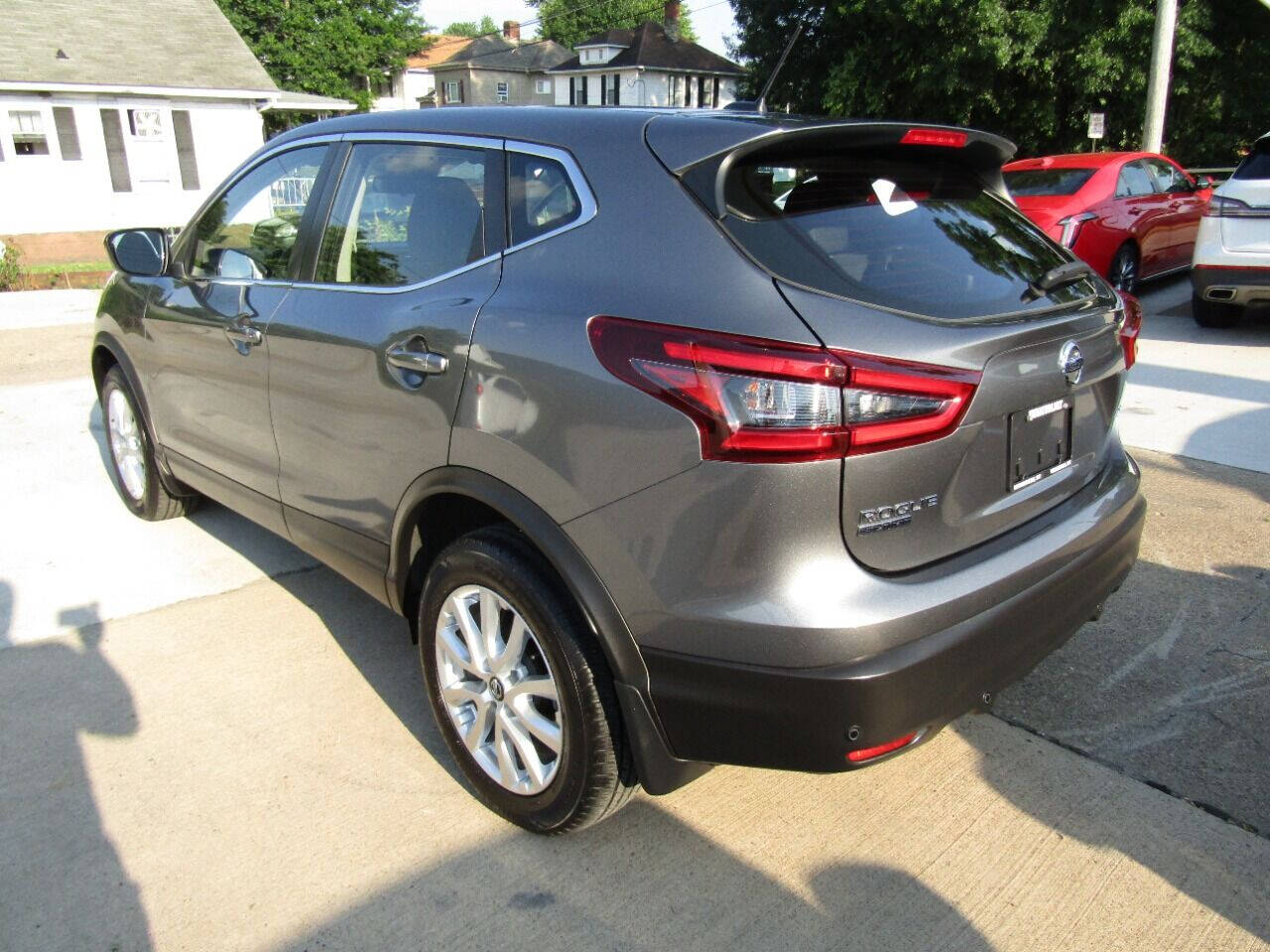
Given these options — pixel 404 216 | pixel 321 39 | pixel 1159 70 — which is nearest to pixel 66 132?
pixel 1159 70

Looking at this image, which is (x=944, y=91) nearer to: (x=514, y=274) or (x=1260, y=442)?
(x=1260, y=442)

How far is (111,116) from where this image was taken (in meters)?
23.2

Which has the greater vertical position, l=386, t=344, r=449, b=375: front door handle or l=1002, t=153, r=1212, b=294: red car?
l=386, t=344, r=449, b=375: front door handle

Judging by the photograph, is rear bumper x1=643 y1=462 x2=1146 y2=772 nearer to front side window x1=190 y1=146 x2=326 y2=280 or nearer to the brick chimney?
front side window x1=190 y1=146 x2=326 y2=280

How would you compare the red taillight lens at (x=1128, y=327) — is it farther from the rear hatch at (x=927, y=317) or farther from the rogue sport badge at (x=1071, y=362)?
the rogue sport badge at (x=1071, y=362)

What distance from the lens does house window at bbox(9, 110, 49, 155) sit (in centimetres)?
2170

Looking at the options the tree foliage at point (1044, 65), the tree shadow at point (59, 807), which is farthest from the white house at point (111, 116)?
the tree shadow at point (59, 807)

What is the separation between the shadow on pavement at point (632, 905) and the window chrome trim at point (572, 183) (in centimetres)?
158

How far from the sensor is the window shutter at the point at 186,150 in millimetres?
24188

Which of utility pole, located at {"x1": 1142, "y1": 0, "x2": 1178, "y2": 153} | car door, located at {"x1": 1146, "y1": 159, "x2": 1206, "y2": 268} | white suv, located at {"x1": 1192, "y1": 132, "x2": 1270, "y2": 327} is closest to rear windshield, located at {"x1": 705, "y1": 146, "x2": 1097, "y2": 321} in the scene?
white suv, located at {"x1": 1192, "y1": 132, "x2": 1270, "y2": 327}

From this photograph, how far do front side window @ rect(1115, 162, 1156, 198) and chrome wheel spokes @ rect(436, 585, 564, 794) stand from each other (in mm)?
9404

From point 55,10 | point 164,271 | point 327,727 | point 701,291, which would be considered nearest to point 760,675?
point 701,291

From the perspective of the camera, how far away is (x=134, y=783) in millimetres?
3064

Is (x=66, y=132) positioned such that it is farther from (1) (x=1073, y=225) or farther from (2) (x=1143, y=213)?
(2) (x=1143, y=213)
